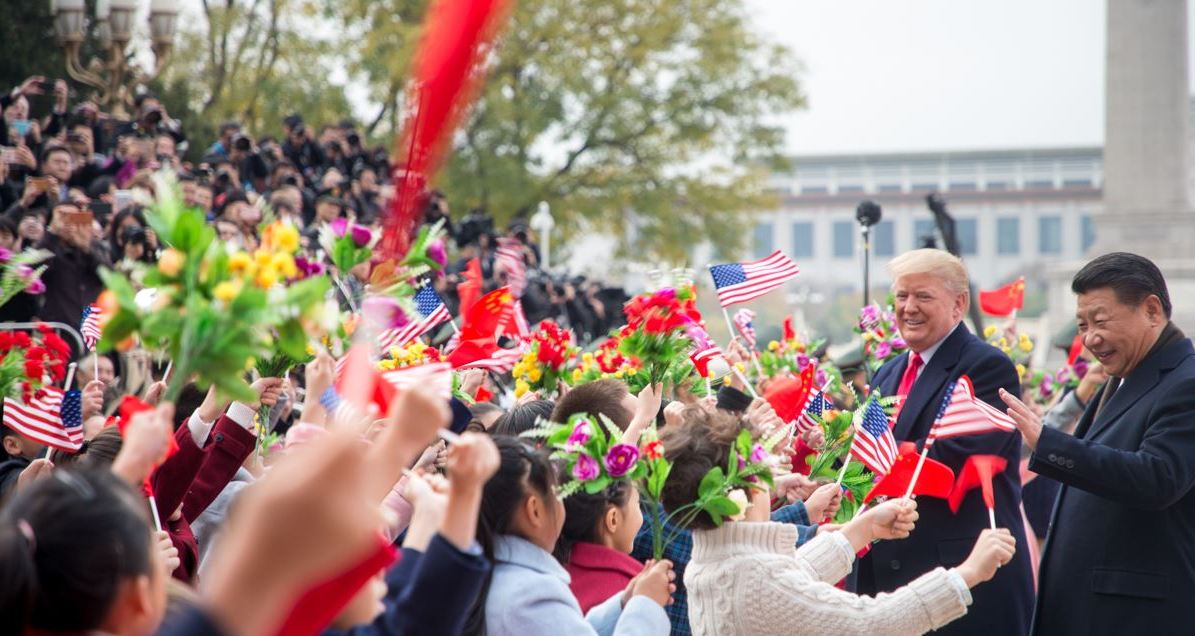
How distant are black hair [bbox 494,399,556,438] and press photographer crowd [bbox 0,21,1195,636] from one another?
0.01 m

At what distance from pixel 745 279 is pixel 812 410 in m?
0.90

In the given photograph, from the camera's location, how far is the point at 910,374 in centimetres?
545

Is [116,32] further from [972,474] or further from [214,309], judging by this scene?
[214,309]

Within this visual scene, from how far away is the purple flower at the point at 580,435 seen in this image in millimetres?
3506

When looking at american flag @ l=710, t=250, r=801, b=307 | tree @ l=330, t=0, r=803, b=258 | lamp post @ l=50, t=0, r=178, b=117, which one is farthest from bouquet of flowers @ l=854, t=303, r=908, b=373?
tree @ l=330, t=0, r=803, b=258

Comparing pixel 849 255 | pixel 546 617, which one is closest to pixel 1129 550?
pixel 546 617

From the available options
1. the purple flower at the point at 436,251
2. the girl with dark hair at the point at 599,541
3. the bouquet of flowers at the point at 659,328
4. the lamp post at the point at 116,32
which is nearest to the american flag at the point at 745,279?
the bouquet of flowers at the point at 659,328

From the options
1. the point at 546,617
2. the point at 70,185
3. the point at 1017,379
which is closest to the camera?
the point at 546,617

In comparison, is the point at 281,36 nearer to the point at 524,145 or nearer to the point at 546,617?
the point at 524,145

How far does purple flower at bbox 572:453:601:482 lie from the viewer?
3465 millimetres

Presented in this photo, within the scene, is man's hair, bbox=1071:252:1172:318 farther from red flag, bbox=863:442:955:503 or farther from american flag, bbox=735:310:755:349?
american flag, bbox=735:310:755:349

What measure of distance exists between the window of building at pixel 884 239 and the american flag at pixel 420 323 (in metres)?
78.6

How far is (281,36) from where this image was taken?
26219 millimetres

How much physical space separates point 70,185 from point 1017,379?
810cm
